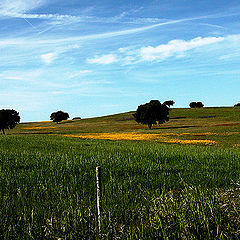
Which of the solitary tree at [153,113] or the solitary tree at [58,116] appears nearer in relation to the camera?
the solitary tree at [153,113]

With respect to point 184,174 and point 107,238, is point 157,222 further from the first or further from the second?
point 184,174

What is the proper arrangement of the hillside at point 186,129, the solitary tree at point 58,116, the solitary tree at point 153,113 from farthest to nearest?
the solitary tree at point 58,116 → the solitary tree at point 153,113 → the hillside at point 186,129

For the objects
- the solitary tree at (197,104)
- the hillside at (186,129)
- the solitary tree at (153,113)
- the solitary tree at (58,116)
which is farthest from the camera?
the solitary tree at (197,104)

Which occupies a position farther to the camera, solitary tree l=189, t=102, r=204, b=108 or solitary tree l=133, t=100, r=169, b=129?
solitary tree l=189, t=102, r=204, b=108

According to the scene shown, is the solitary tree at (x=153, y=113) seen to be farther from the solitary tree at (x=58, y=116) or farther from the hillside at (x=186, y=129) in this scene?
the solitary tree at (x=58, y=116)

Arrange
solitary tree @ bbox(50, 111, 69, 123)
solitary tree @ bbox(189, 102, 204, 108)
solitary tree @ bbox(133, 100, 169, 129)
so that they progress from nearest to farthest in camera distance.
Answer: solitary tree @ bbox(133, 100, 169, 129) → solitary tree @ bbox(50, 111, 69, 123) → solitary tree @ bbox(189, 102, 204, 108)

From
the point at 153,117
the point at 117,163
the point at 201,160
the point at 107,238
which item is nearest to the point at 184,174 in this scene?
the point at 117,163

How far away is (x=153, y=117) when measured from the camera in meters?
72.2

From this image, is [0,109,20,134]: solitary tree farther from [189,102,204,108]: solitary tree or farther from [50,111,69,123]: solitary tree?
[189,102,204,108]: solitary tree

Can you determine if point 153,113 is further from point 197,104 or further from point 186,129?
point 197,104

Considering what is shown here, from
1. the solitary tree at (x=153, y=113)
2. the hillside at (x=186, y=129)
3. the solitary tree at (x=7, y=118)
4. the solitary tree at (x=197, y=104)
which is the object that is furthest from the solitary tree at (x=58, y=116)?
the solitary tree at (x=197, y=104)

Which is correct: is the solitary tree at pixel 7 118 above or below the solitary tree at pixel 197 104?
below

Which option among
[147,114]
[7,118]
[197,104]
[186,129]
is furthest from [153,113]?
[197,104]

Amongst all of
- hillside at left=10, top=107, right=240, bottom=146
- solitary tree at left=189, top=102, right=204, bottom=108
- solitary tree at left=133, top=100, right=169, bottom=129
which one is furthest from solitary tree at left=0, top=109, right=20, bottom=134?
solitary tree at left=189, top=102, right=204, bottom=108
